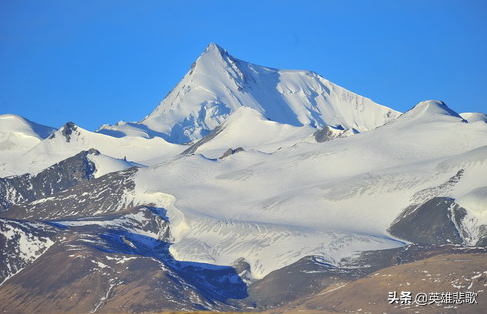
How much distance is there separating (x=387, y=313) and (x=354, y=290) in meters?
17.6

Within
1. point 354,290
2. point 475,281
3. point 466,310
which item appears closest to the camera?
point 466,310

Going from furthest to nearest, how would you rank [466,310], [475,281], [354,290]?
[354,290] → [475,281] → [466,310]

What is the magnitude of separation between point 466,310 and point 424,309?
5632 millimetres

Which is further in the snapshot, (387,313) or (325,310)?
(325,310)

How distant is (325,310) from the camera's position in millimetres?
190125

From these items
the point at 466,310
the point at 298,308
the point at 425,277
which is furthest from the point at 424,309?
the point at 298,308

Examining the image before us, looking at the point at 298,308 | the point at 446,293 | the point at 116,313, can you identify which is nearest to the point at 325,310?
the point at 298,308

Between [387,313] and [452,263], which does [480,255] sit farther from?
[387,313]

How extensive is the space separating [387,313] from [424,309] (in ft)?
25.2

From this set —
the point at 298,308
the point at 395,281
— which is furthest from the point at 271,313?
the point at 395,281

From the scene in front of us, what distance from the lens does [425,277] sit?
620 ft

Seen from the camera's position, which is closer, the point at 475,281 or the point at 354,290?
the point at 475,281

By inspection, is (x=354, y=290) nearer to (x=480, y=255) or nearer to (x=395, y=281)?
(x=395, y=281)

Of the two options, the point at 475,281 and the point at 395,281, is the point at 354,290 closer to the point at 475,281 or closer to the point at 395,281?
the point at 395,281
